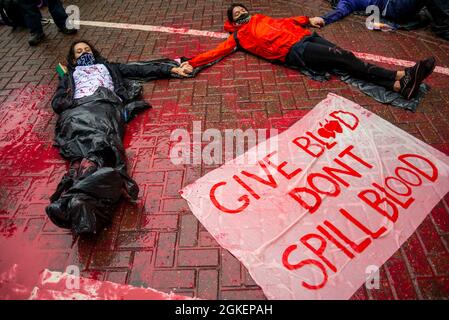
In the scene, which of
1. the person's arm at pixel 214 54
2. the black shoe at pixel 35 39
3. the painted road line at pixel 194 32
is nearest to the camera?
the painted road line at pixel 194 32

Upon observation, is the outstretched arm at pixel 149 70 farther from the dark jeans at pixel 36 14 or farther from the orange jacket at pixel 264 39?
the dark jeans at pixel 36 14

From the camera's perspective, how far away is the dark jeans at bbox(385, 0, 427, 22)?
4.65m

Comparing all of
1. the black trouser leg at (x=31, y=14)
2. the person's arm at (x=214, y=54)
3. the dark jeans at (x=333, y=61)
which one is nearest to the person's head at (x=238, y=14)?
the person's arm at (x=214, y=54)

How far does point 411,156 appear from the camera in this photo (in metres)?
2.97

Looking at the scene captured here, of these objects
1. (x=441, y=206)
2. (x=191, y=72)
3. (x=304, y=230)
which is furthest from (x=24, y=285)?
(x=441, y=206)

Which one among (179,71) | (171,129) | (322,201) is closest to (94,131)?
(171,129)

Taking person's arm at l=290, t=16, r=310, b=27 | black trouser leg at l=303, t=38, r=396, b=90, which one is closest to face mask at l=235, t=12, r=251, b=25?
person's arm at l=290, t=16, r=310, b=27

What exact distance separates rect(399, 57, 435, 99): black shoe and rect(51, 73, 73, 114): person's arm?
3.66 m

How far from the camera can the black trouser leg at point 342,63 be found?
3715mm

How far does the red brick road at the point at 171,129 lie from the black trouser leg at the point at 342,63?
230mm

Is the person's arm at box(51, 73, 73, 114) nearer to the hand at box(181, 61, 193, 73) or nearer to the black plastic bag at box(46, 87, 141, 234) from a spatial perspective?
the black plastic bag at box(46, 87, 141, 234)

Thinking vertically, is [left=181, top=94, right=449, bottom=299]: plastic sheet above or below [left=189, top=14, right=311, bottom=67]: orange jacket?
below

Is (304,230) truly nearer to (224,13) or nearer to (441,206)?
(441,206)

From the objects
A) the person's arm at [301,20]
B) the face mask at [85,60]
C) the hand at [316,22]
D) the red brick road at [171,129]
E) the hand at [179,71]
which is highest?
the person's arm at [301,20]
